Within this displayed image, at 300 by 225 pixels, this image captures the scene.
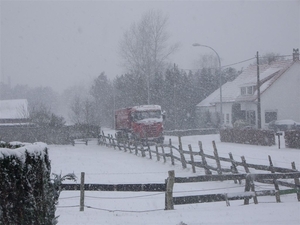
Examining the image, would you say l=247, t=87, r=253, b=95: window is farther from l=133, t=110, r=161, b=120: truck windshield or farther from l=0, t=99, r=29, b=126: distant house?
l=0, t=99, r=29, b=126: distant house

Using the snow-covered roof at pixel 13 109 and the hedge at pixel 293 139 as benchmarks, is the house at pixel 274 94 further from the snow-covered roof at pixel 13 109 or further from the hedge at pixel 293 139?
the snow-covered roof at pixel 13 109

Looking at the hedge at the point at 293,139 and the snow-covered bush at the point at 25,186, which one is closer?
the snow-covered bush at the point at 25,186

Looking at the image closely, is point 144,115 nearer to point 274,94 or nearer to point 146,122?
point 146,122

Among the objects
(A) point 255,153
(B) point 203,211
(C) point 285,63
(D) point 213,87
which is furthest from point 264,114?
(B) point 203,211

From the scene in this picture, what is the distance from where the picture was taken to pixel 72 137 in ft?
135

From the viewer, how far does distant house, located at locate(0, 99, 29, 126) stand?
166 ft

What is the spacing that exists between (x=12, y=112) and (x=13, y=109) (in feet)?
2.45

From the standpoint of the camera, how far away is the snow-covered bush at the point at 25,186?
4.46 meters

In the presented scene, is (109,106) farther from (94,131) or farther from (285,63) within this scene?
(285,63)

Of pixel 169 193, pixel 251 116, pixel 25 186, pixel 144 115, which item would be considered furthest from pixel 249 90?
pixel 25 186

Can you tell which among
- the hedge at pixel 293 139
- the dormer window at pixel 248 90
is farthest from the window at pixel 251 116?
the hedge at pixel 293 139

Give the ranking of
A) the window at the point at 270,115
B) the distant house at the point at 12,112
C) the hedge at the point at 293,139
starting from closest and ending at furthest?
the hedge at the point at 293,139, the window at the point at 270,115, the distant house at the point at 12,112

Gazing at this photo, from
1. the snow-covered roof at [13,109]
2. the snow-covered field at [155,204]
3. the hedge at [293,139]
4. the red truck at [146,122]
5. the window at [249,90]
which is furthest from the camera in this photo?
the snow-covered roof at [13,109]

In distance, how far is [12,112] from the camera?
54.6 meters
